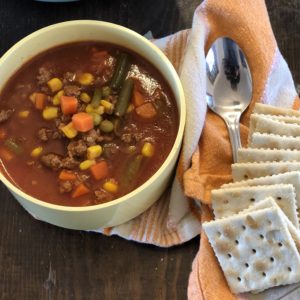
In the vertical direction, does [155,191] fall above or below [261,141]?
below

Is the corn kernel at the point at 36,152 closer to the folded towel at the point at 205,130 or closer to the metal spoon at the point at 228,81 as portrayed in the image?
the folded towel at the point at 205,130

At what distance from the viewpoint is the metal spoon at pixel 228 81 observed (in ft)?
6.21

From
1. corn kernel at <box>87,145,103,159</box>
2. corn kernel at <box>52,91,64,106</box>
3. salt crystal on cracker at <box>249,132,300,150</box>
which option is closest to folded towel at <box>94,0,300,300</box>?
salt crystal on cracker at <box>249,132,300,150</box>

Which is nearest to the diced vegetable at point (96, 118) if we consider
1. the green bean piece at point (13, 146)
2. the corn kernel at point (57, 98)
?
the corn kernel at point (57, 98)

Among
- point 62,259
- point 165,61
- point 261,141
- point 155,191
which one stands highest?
point 165,61

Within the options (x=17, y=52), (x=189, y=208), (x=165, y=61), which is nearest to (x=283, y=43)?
(x=165, y=61)

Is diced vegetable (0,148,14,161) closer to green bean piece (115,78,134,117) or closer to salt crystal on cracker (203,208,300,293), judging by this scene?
green bean piece (115,78,134,117)

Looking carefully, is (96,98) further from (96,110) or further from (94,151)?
(94,151)

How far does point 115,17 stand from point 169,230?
72cm

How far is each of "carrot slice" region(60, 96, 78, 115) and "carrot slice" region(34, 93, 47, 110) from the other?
0.06 metres

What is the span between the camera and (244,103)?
1896mm

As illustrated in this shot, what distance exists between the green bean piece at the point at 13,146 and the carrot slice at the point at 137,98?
0.34 meters

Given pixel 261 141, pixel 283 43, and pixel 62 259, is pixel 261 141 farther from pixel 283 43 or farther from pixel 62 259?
pixel 62 259

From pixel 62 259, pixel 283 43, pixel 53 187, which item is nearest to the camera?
pixel 53 187
